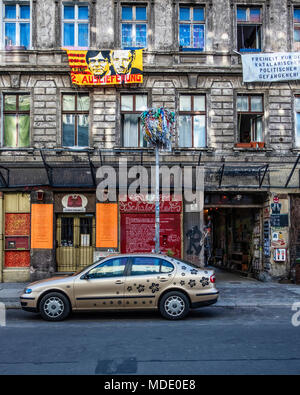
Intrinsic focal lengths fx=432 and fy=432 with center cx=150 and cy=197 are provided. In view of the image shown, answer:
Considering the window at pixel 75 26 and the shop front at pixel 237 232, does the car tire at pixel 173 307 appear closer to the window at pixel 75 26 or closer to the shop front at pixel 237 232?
the shop front at pixel 237 232

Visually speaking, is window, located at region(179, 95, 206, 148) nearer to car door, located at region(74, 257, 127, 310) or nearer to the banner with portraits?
the banner with portraits

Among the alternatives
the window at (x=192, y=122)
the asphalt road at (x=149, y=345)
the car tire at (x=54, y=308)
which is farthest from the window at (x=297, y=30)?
the car tire at (x=54, y=308)

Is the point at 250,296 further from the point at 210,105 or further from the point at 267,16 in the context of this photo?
the point at 267,16

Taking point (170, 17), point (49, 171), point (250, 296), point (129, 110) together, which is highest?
point (170, 17)

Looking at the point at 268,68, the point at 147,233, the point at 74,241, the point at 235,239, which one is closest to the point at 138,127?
the point at 147,233

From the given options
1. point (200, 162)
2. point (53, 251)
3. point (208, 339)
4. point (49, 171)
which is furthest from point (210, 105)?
point (208, 339)

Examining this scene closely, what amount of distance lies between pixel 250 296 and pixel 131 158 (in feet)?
21.8

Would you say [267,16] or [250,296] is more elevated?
[267,16]

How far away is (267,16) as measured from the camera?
1669 cm

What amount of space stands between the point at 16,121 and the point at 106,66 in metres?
4.00

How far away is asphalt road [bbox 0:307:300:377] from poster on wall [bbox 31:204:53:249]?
555cm

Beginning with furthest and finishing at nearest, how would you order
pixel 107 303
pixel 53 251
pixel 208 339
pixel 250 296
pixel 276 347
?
pixel 53 251 < pixel 250 296 < pixel 107 303 < pixel 208 339 < pixel 276 347

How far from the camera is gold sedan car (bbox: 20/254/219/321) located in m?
9.45

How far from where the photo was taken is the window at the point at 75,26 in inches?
651
